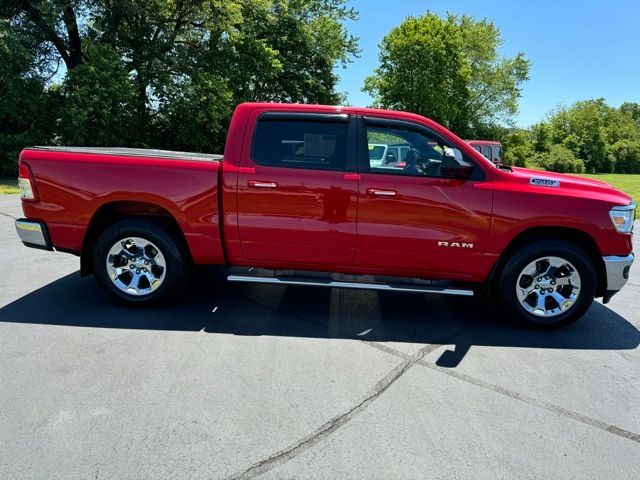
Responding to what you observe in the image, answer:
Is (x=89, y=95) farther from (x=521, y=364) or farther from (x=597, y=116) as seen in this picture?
(x=597, y=116)

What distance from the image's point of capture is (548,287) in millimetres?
4414

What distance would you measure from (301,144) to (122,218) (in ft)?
6.56

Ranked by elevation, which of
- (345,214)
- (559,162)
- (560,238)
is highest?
(559,162)

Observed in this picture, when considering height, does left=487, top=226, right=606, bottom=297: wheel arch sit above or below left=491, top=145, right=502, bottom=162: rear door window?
below

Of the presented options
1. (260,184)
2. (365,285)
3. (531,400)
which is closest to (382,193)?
(365,285)

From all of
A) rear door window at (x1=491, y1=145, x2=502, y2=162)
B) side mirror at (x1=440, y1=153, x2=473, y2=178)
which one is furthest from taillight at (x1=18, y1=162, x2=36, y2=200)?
rear door window at (x1=491, y1=145, x2=502, y2=162)

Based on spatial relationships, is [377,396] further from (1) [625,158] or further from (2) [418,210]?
(1) [625,158]

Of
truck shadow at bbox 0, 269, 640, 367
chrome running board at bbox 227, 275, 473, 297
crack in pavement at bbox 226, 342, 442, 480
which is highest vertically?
chrome running board at bbox 227, 275, 473, 297

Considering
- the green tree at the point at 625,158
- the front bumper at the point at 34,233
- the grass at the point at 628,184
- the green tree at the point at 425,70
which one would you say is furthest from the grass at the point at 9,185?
the green tree at the point at 625,158

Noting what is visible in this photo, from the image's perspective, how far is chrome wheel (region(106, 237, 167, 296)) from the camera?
4.54m

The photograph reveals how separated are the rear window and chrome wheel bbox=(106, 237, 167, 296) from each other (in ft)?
4.75

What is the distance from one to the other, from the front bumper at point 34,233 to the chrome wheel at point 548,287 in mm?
4679

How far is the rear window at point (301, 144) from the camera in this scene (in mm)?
4316

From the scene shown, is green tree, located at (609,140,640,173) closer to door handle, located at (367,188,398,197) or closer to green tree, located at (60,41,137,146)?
green tree, located at (60,41,137,146)
